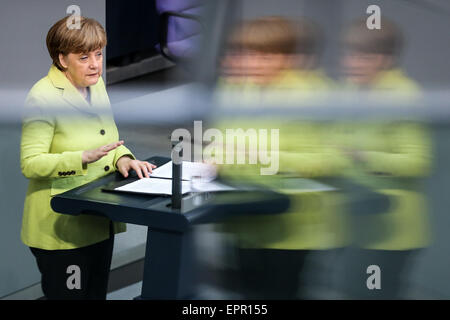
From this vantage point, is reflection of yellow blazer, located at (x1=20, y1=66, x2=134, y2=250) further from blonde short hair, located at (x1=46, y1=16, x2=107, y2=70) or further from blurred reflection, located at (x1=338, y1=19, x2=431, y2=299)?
blurred reflection, located at (x1=338, y1=19, x2=431, y2=299)

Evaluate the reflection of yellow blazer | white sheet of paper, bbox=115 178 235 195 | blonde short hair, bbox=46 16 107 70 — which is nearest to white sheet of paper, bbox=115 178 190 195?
white sheet of paper, bbox=115 178 235 195

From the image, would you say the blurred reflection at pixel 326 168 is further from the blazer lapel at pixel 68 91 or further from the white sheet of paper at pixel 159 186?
the blazer lapel at pixel 68 91

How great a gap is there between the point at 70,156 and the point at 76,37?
0.82 feet

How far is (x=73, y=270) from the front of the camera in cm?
143

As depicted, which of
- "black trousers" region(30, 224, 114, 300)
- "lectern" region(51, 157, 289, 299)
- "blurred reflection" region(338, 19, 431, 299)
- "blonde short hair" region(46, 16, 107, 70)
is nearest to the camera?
"blurred reflection" region(338, 19, 431, 299)

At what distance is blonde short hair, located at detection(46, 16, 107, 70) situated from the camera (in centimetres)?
130

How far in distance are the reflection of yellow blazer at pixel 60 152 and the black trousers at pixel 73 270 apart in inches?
0.9

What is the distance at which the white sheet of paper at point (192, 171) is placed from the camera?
1.11 metres

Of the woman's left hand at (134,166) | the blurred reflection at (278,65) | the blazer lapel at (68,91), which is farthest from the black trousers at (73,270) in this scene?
the blurred reflection at (278,65)

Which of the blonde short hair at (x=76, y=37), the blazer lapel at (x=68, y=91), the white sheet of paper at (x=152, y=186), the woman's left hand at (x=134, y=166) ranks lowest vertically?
the white sheet of paper at (x=152, y=186)

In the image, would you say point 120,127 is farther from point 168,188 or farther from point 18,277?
point 18,277

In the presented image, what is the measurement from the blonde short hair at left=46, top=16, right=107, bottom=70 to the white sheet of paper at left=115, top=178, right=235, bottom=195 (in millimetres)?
301

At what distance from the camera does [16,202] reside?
1516 millimetres
